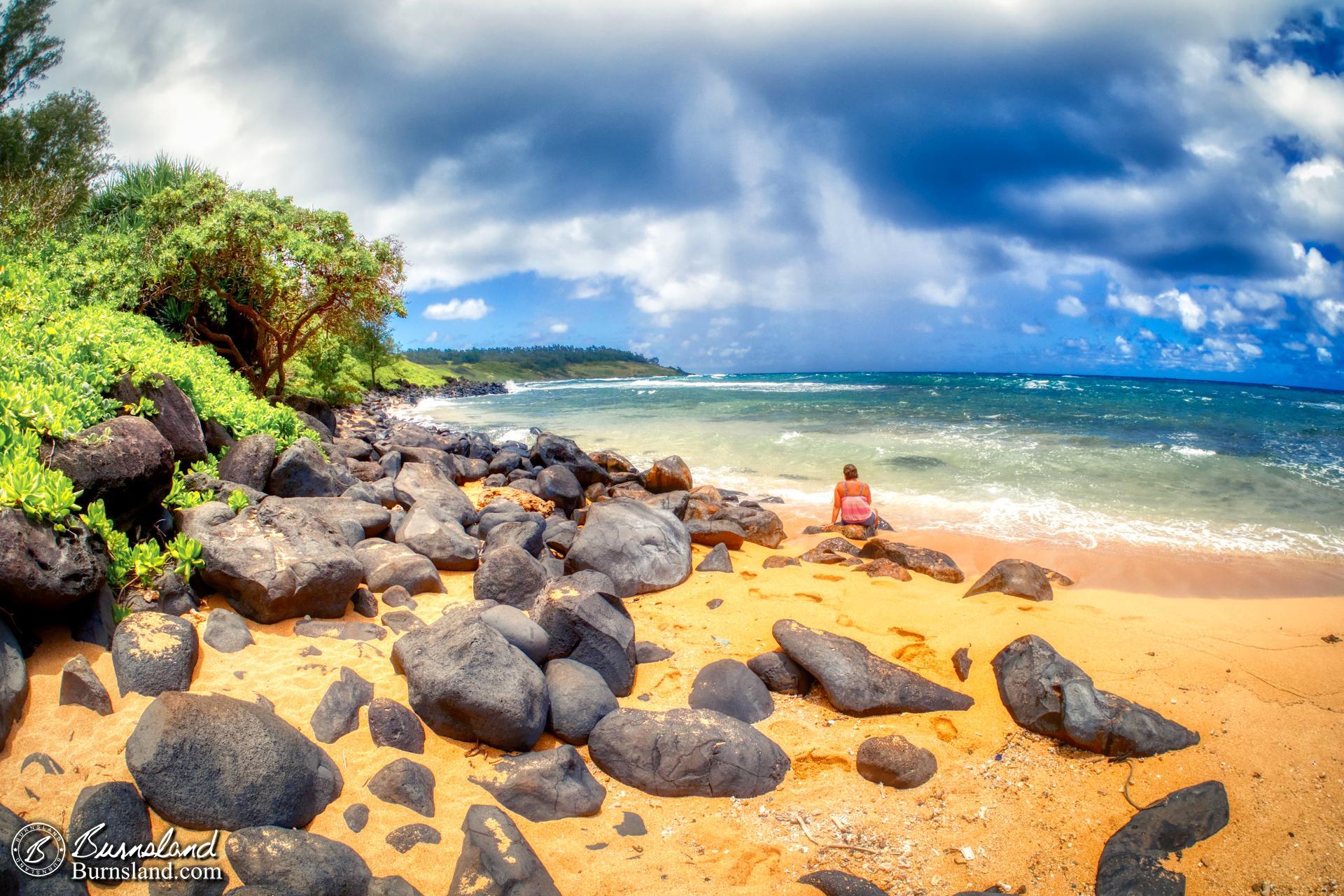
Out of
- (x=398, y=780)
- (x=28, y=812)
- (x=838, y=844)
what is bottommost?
(x=838, y=844)

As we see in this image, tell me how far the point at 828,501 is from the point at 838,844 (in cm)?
981

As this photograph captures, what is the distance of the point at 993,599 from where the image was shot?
22.7ft

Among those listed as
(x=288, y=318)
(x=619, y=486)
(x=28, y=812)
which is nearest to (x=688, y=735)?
(x=28, y=812)

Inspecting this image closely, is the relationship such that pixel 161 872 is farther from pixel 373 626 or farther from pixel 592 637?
pixel 592 637

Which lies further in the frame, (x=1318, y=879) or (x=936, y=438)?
(x=936, y=438)

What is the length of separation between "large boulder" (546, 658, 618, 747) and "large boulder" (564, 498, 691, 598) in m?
2.20

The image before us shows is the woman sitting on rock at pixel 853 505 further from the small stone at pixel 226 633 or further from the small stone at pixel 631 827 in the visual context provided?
the small stone at pixel 226 633

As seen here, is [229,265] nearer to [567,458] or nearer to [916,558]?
[567,458]

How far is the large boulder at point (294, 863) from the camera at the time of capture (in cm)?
279

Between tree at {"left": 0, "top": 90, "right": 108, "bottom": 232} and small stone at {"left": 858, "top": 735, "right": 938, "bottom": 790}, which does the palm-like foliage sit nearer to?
tree at {"left": 0, "top": 90, "right": 108, "bottom": 232}

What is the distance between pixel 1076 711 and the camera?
4.29 m

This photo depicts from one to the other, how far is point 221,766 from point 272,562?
2.14 m
